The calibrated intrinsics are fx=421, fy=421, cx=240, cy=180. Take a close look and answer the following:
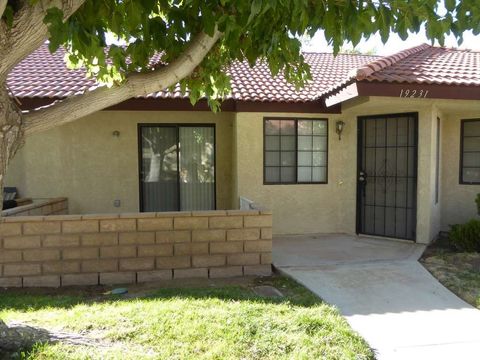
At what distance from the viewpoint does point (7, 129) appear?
290 cm

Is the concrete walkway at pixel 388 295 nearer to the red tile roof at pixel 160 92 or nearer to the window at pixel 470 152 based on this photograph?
the window at pixel 470 152

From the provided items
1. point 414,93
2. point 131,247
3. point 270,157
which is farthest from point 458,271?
point 131,247

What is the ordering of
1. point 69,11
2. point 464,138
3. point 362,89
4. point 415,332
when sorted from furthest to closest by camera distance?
point 464,138 < point 362,89 < point 415,332 < point 69,11

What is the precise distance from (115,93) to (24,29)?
81cm

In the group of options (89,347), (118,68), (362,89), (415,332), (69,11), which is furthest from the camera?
(362,89)

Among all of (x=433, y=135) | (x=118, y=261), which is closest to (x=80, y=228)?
(x=118, y=261)

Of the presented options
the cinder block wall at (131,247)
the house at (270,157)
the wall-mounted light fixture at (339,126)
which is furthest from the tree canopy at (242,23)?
the wall-mounted light fixture at (339,126)

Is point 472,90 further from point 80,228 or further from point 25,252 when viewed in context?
point 25,252

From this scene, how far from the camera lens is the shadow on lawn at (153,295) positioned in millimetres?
4840

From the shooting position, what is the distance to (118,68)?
3816 mm

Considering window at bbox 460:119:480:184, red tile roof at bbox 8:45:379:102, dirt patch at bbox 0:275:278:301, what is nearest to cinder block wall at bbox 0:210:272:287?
dirt patch at bbox 0:275:278:301

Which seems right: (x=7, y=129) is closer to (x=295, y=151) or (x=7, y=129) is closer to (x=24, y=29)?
(x=24, y=29)

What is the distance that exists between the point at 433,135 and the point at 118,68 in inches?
245

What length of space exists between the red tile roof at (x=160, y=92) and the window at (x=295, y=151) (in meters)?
0.61
